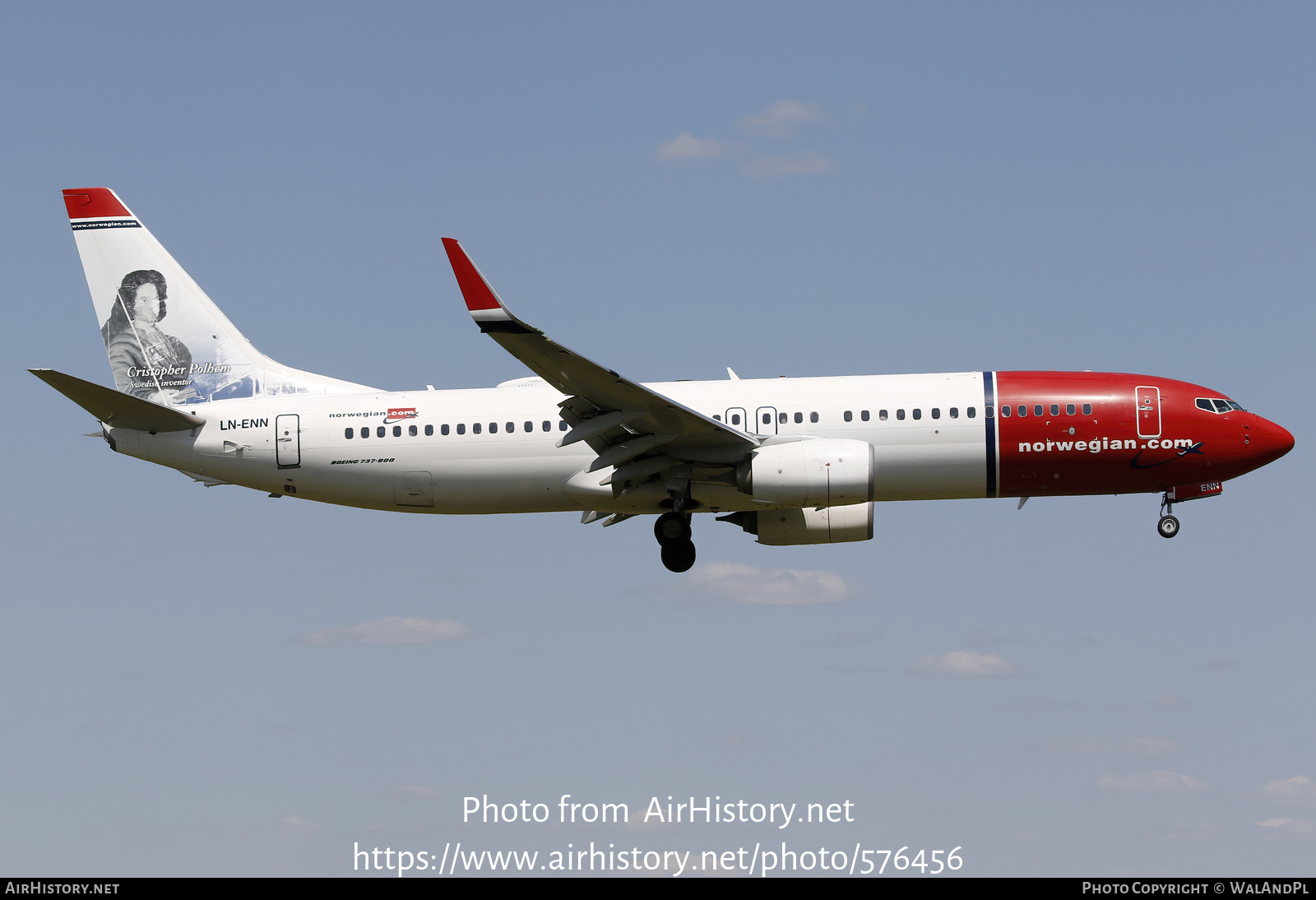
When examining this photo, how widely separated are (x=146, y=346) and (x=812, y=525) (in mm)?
17685

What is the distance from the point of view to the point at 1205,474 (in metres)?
35.0

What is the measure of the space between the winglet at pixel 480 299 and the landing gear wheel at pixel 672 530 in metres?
7.62

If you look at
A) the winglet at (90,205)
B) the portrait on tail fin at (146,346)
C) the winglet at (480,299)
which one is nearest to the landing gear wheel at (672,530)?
the winglet at (480,299)

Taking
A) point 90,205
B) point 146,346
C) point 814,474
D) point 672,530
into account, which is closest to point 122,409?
point 146,346

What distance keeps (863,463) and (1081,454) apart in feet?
17.7

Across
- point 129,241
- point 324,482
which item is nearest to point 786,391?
point 324,482

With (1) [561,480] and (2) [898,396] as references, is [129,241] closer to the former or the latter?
(1) [561,480]

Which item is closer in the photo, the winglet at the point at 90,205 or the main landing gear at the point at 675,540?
the main landing gear at the point at 675,540

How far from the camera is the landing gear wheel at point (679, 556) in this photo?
35.6m

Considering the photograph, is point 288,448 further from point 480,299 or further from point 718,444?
point 718,444

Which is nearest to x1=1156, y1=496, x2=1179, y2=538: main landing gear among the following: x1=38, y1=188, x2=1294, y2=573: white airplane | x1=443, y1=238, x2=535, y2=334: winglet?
x1=38, y1=188, x2=1294, y2=573: white airplane

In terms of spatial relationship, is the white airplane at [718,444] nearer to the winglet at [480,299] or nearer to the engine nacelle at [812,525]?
the engine nacelle at [812,525]
